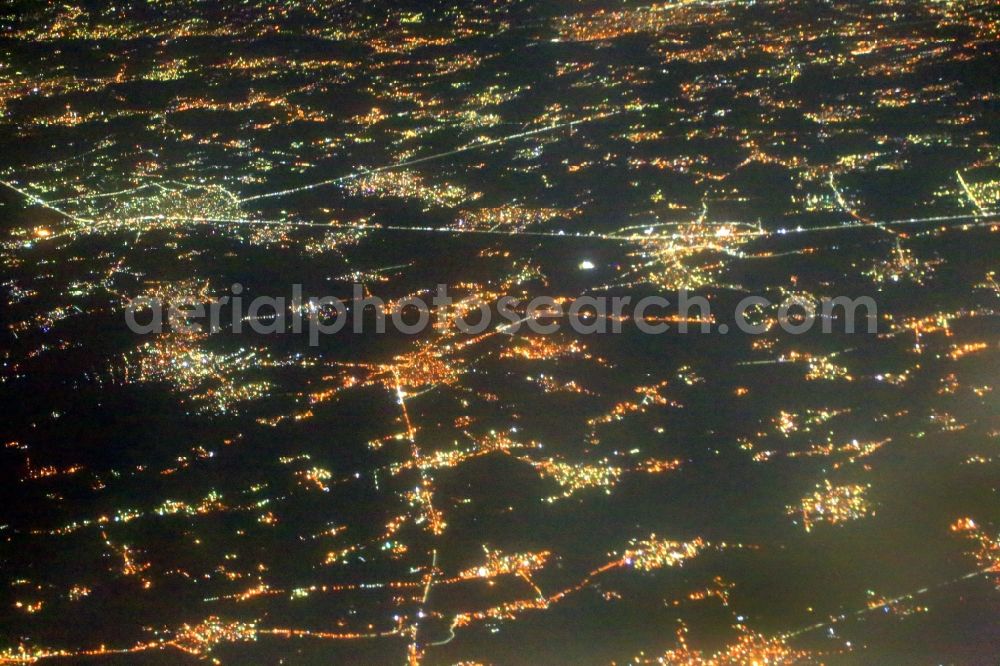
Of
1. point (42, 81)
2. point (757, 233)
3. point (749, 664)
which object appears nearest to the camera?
point (749, 664)

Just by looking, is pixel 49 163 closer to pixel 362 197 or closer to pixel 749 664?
pixel 362 197

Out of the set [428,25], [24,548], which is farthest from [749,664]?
[428,25]

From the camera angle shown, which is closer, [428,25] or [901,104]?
[901,104]

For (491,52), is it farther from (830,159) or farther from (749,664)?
(749,664)

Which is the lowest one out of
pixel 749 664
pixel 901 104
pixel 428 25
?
pixel 749 664

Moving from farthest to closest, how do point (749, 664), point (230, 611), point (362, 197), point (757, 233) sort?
point (362, 197), point (757, 233), point (230, 611), point (749, 664)

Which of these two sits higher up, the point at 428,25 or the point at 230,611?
the point at 428,25
